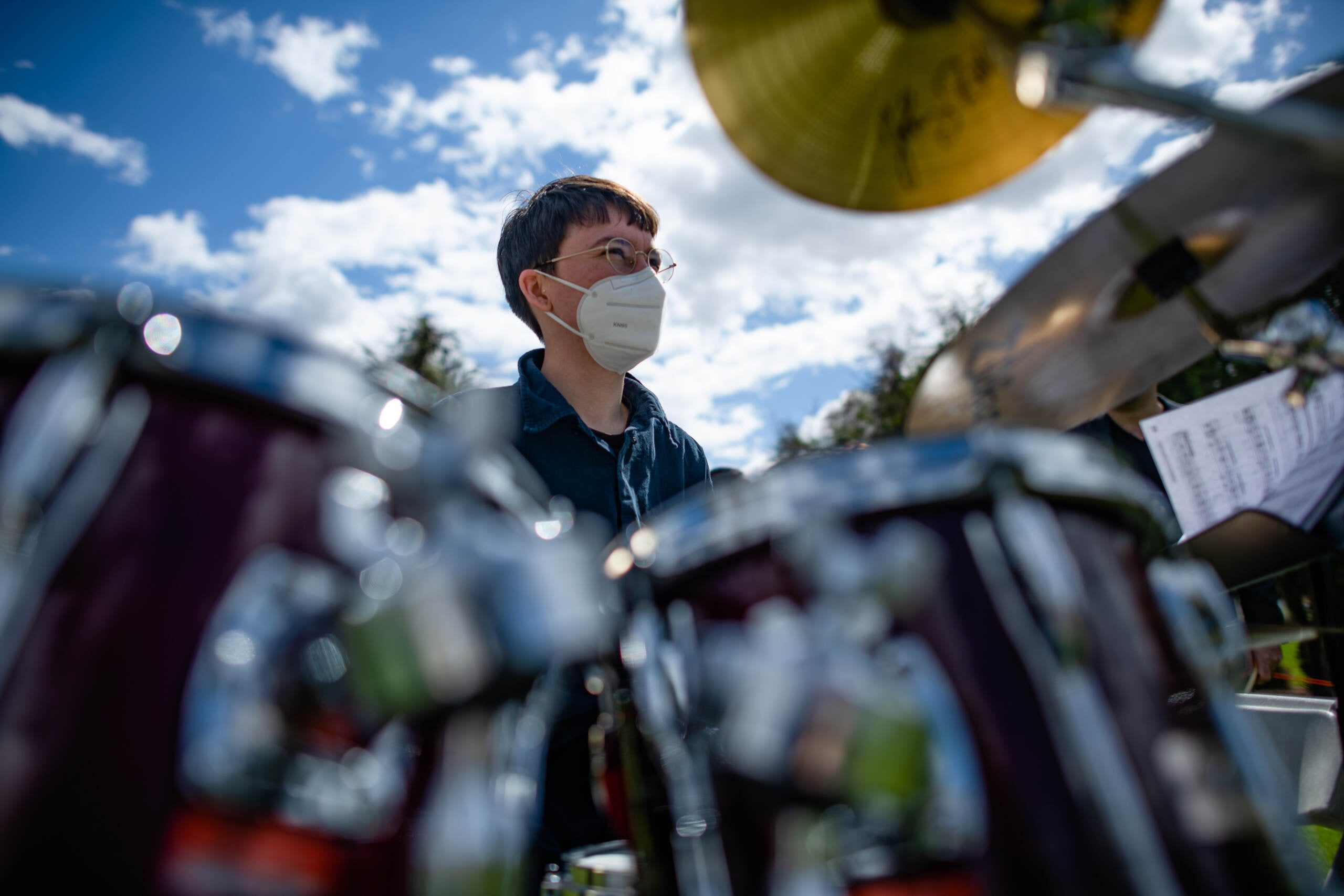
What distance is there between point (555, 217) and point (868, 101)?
1.14 meters

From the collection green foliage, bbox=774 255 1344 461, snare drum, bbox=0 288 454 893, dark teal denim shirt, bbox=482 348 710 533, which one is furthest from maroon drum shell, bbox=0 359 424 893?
green foliage, bbox=774 255 1344 461

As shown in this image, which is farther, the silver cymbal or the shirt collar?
the shirt collar

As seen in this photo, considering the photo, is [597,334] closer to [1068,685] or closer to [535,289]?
[535,289]

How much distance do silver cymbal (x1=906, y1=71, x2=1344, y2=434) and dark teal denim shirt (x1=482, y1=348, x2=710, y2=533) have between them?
791 millimetres

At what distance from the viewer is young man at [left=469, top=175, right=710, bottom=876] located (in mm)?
2029

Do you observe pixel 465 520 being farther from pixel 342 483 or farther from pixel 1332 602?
pixel 1332 602

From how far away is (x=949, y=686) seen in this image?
0.72 meters

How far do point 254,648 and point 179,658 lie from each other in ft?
0.21

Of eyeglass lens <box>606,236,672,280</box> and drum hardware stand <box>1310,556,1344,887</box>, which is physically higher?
eyeglass lens <box>606,236,672,280</box>

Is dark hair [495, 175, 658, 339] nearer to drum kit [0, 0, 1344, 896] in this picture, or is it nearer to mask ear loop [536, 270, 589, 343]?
mask ear loop [536, 270, 589, 343]

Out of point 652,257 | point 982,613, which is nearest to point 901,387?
point 652,257

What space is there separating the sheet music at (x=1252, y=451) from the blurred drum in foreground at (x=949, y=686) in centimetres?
85

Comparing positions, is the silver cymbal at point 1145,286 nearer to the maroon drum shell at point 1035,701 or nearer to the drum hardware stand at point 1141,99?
the drum hardware stand at point 1141,99

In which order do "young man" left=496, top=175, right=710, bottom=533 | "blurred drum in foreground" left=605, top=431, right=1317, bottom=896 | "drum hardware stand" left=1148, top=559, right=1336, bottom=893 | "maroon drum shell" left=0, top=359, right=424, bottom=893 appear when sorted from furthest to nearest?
"young man" left=496, top=175, right=710, bottom=533 < "drum hardware stand" left=1148, top=559, right=1336, bottom=893 < "blurred drum in foreground" left=605, top=431, right=1317, bottom=896 < "maroon drum shell" left=0, top=359, right=424, bottom=893
